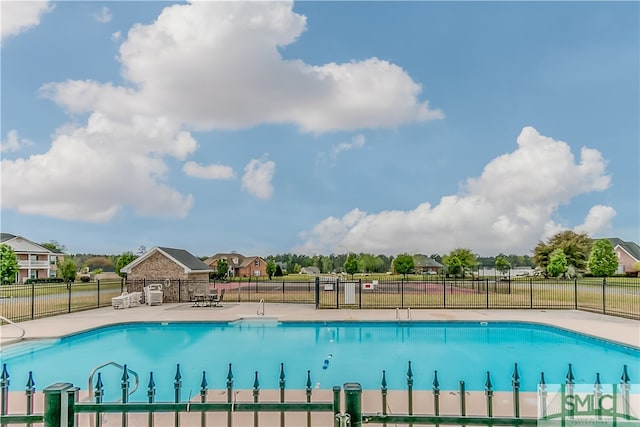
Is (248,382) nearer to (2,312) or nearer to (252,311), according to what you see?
(252,311)

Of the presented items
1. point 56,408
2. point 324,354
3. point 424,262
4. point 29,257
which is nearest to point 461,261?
point 424,262

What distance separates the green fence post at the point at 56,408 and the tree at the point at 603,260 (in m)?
55.7

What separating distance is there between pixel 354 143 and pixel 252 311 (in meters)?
10.3

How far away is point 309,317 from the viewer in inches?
685

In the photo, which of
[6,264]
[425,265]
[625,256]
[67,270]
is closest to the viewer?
[6,264]

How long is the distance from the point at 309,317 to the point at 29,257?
51.1 metres

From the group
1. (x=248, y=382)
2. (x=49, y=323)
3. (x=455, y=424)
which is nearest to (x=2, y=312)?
(x=49, y=323)

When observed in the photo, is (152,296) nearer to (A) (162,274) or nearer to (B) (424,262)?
(A) (162,274)

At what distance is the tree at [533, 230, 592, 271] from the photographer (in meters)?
55.6

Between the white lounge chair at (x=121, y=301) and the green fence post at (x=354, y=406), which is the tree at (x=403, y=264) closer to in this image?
the white lounge chair at (x=121, y=301)

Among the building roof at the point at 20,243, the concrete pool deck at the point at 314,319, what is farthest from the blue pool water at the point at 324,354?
the building roof at the point at 20,243

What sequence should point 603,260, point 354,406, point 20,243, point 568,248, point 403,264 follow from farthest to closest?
point 403,264
point 568,248
point 20,243
point 603,260
point 354,406

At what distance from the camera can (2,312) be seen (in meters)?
18.5

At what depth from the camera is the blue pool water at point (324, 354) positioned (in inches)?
407
